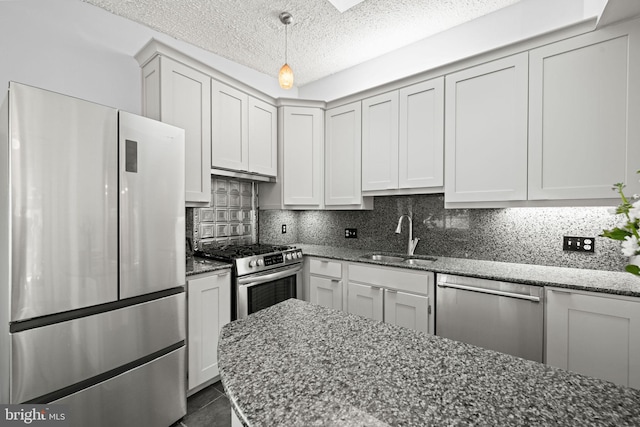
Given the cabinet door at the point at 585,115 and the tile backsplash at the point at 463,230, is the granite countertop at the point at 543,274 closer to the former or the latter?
the tile backsplash at the point at 463,230

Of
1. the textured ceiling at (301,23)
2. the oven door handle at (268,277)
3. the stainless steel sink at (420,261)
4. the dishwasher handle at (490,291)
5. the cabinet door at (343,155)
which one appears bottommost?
the oven door handle at (268,277)

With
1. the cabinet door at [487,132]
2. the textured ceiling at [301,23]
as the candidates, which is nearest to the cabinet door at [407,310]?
the cabinet door at [487,132]

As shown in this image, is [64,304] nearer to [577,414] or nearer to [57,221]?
[57,221]

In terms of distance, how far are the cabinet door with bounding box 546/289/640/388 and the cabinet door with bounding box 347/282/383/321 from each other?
3.65 feet

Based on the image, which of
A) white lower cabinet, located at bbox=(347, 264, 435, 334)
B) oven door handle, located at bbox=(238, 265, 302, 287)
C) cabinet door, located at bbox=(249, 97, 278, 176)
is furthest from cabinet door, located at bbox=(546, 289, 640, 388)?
cabinet door, located at bbox=(249, 97, 278, 176)

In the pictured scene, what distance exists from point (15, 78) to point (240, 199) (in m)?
1.81

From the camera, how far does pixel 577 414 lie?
0.56 metres

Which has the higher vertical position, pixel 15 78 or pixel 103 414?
pixel 15 78

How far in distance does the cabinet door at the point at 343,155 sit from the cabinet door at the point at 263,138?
571 millimetres

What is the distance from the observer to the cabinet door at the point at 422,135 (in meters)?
2.31

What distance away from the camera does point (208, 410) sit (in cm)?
190

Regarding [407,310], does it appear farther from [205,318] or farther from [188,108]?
[188,108]

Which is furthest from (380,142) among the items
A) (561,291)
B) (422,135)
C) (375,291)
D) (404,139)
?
(561,291)

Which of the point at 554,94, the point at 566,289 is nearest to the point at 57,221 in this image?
the point at 566,289
